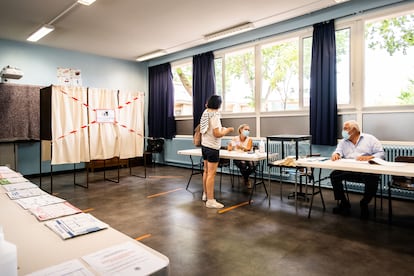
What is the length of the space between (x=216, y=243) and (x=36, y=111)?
197 inches

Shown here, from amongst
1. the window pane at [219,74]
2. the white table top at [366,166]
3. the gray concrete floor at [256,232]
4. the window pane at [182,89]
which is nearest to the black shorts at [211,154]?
the gray concrete floor at [256,232]

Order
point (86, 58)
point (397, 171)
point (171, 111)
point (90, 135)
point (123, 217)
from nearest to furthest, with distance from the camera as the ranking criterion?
1. point (397, 171)
2. point (123, 217)
3. point (90, 135)
4. point (86, 58)
5. point (171, 111)

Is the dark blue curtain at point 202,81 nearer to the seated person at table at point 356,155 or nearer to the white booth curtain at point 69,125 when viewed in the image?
the white booth curtain at point 69,125

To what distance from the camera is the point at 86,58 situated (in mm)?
6941

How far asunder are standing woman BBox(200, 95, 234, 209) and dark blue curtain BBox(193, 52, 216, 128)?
2708mm

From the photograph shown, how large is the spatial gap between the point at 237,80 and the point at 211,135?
287 cm

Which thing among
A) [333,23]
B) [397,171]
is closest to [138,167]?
[333,23]

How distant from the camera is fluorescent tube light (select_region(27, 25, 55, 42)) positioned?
16.1 feet

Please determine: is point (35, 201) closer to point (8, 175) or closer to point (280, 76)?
point (8, 175)

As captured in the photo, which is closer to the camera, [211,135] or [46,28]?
[211,135]

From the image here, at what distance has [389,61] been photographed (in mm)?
4172

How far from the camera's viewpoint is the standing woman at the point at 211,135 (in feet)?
11.7

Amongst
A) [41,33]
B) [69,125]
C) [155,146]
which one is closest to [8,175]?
[69,125]

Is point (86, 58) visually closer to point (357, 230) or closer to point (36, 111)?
point (36, 111)
